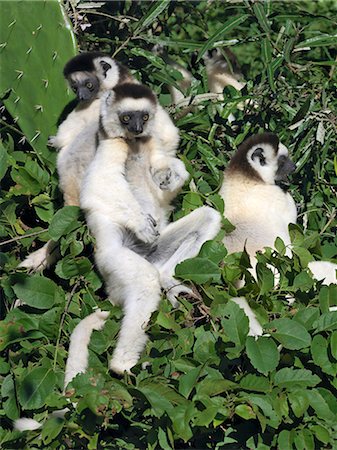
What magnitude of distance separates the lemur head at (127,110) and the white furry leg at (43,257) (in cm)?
70

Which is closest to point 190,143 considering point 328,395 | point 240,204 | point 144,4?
point 240,204

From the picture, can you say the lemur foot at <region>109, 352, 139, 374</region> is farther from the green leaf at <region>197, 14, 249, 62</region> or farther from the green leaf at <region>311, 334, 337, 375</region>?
the green leaf at <region>197, 14, 249, 62</region>

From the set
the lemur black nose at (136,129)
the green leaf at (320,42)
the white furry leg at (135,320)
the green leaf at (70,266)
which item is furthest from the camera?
the green leaf at (320,42)

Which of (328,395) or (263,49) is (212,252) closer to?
(328,395)

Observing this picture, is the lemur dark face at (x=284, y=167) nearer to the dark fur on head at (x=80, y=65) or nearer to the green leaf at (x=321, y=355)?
the dark fur on head at (x=80, y=65)

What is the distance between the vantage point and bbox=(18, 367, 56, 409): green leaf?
3.75 meters

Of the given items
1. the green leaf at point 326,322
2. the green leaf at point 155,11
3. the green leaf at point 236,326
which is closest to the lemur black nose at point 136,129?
the green leaf at point 155,11

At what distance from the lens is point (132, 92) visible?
15.8 ft

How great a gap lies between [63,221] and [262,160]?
1287mm

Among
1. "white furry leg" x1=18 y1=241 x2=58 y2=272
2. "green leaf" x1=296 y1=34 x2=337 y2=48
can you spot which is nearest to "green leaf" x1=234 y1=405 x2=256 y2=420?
"white furry leg" x1=18 y1=241 x2=58 y2=272

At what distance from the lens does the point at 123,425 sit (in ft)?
12.8

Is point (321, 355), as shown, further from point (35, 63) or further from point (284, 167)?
point (35, 63)

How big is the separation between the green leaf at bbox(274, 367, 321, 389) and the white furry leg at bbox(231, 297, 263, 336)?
0.33 meters

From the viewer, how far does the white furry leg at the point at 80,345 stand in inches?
160
